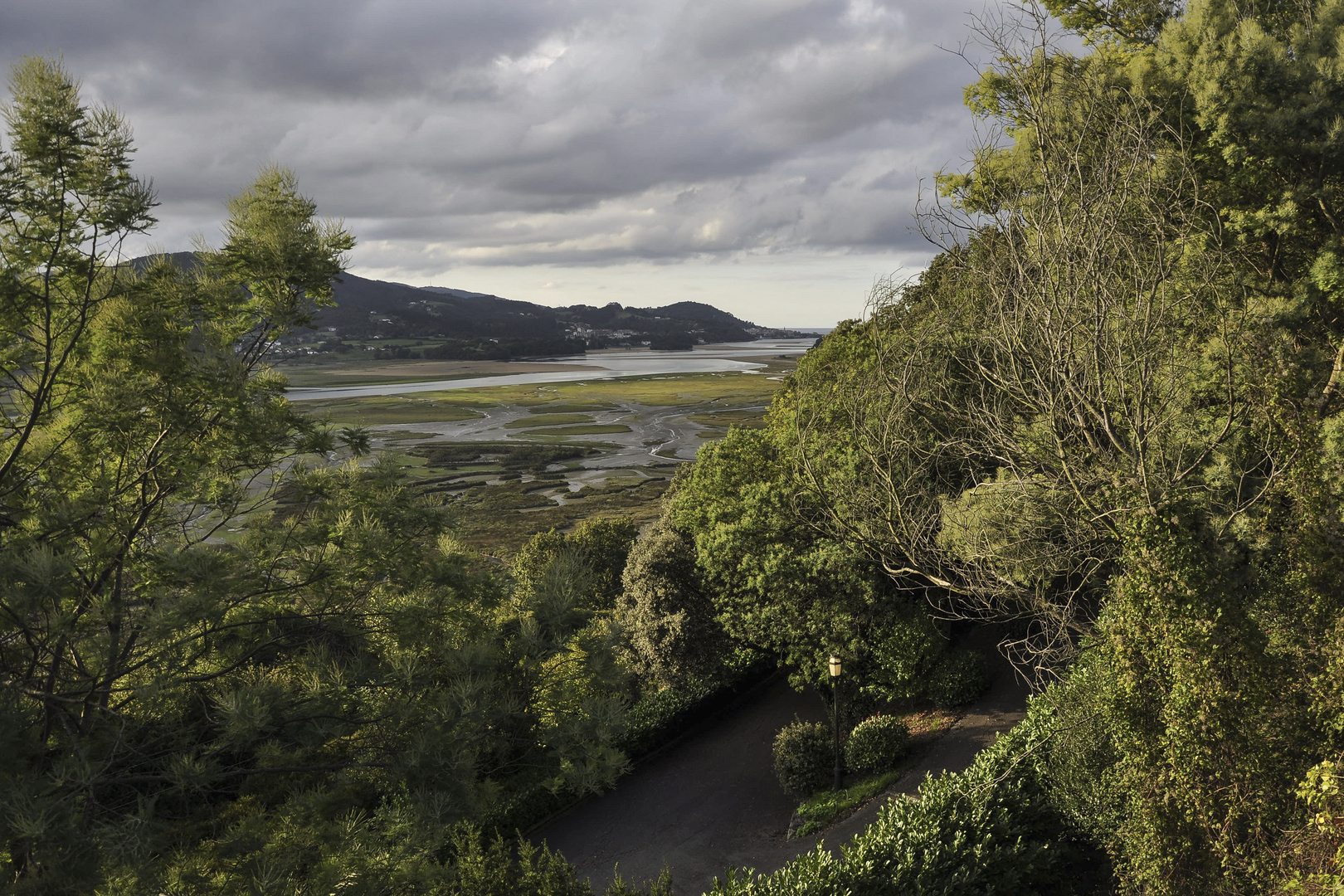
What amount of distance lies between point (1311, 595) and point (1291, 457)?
71.0 inches

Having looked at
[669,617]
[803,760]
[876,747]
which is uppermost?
[669,617]

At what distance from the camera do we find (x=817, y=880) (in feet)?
30.3

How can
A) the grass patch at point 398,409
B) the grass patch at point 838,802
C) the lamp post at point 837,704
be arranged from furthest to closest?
the grass patch at point 398,409 → the lamp post at point 837,704 → the grass patch at point 838,802

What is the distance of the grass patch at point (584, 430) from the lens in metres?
88.9

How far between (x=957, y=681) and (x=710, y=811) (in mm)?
6825

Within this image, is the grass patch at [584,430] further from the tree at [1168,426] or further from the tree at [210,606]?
the tree at [210,606]

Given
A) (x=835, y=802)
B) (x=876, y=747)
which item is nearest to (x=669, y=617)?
(x=876, y=747)

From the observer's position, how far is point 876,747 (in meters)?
16.4

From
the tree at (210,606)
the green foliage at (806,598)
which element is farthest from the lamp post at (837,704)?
the tree at (210,606)

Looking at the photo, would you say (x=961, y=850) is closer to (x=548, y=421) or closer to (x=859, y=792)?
(x=859, y=792)

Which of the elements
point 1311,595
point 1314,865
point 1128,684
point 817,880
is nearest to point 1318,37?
point 1311,595

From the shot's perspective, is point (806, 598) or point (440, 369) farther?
point (440, 369)

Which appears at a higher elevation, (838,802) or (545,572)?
(545,572)

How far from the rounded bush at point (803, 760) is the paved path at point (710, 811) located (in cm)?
44
